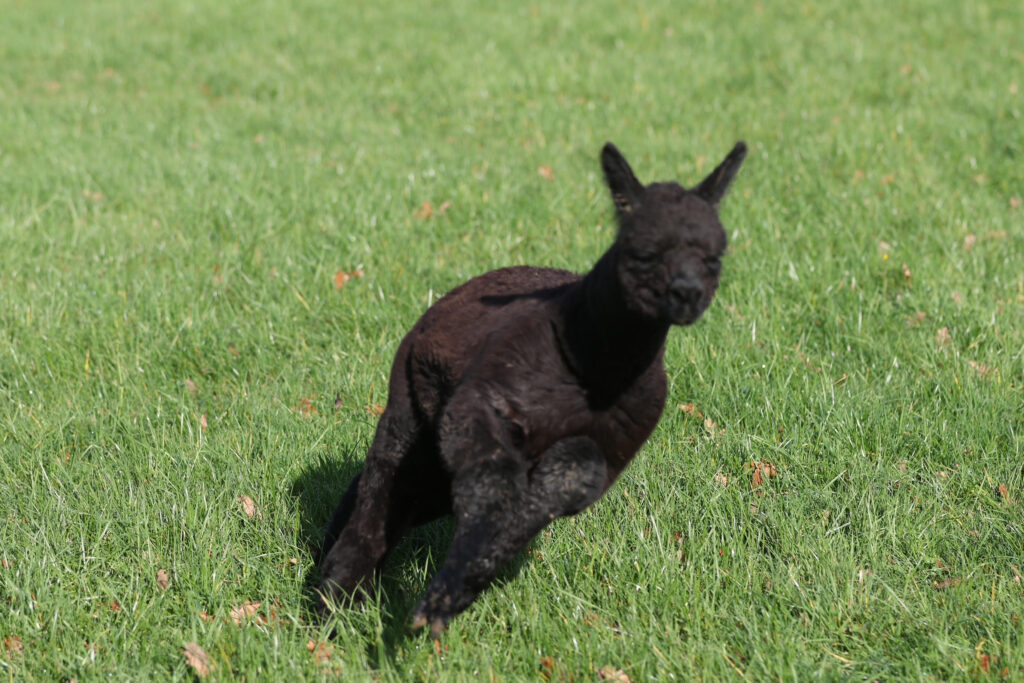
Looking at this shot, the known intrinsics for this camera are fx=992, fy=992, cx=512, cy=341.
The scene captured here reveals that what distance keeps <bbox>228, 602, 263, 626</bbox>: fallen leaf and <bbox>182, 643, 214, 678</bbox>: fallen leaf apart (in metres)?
0.17

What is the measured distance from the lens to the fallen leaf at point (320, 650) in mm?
3627

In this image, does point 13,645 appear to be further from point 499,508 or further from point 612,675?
point 612,675

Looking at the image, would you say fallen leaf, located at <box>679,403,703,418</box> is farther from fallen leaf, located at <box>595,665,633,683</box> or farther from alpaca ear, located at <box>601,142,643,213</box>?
alpaca ear, located at <box>601,142,643,213</box>

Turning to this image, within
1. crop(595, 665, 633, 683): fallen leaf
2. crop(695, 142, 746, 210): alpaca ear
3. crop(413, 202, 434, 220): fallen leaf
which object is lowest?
crop(595, 665, 633, 683): fallen leaf

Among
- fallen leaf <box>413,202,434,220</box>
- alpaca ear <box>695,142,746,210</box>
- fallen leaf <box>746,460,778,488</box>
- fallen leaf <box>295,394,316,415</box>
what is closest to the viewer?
alpaca ear <box>695,142,746,210</box>

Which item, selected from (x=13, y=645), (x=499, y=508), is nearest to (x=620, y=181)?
(x=499, y=508)

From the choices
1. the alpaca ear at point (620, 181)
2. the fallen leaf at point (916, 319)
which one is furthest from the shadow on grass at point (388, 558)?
the fallen leaf at point (916, 319)

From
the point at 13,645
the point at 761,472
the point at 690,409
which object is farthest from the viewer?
the point at 690,409

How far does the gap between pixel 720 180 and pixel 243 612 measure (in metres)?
2.44

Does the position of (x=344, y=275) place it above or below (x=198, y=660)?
above

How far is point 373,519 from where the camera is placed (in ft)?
12.7

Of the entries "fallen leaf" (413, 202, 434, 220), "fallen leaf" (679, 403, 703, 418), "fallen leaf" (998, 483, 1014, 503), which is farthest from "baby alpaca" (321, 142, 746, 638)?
"fallen leaf" (413, 202, 434, 220)

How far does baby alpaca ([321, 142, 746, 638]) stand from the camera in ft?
9.69

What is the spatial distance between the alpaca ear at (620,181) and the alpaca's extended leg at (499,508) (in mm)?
766
